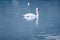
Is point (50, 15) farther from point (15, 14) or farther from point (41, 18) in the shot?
point (15, 14)

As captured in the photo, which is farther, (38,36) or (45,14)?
(45,14)

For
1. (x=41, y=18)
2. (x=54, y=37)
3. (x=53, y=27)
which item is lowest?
(x=54, y=37)

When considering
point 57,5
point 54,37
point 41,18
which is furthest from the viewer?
point 57,5

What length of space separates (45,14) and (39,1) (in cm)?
16

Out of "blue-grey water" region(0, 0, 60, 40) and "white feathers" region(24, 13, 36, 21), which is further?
"white feathers" region(24, 13, 36, 21)

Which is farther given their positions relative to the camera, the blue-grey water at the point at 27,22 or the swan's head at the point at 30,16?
the swan's head at the point at 30,16

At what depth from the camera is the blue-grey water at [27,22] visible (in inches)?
59.6

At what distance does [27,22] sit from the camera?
63.1 inches

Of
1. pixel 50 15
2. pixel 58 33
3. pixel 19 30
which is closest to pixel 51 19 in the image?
pixel 50 15

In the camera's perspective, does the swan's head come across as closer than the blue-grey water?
No

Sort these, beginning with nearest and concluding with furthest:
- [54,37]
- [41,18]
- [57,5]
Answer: [54,37] < [41,18] < [57,5]

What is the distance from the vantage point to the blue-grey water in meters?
1.51

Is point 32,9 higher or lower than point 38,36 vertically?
higher

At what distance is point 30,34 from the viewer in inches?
60.1
